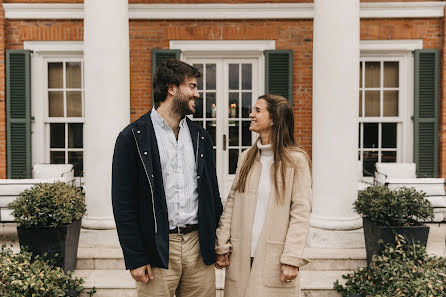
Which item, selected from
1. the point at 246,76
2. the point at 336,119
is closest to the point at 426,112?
the point at 336,119

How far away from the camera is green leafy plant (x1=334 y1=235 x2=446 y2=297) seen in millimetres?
3352

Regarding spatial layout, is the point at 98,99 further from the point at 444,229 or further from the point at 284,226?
the point at 444,229

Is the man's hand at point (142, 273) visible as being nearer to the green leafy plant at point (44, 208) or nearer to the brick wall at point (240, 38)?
the green leafy plant at point (44, 208)

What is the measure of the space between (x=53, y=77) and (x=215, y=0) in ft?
10.2

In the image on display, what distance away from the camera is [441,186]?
19.3 feet

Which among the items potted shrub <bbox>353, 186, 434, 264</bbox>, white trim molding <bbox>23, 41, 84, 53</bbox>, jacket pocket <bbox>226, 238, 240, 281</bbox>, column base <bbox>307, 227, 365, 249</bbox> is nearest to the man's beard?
jacket pocket <bbox>226, 238, 240, 281</bbox>

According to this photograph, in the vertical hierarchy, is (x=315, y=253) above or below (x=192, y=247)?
below

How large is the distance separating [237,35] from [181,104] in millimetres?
4874

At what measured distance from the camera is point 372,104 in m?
7.27

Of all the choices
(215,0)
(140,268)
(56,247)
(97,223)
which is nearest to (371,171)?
(215,0)

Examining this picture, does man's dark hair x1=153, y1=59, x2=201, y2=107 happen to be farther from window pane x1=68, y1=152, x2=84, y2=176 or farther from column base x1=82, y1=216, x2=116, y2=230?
window pane x1=68, y1=152, x2=84, y2=176

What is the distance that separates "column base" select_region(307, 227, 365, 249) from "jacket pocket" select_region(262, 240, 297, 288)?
2.66 meters

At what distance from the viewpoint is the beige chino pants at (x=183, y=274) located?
2.44 metres

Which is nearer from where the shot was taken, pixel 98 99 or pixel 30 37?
pixel 98 99
